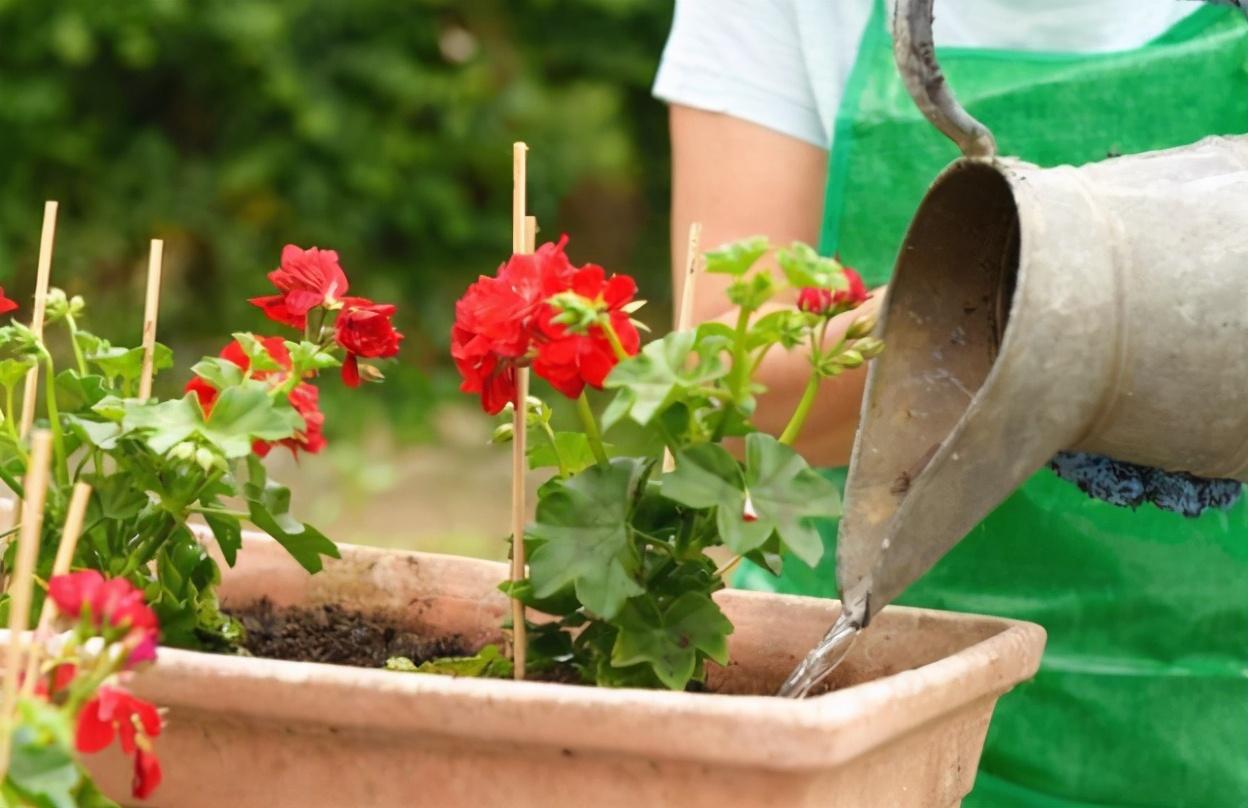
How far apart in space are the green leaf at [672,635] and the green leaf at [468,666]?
0.10m

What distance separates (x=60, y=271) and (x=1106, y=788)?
136 inches

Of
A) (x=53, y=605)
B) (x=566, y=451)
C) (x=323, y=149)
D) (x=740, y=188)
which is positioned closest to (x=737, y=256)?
(x=566, y=451)

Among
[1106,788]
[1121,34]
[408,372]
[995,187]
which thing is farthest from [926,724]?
[408,372]

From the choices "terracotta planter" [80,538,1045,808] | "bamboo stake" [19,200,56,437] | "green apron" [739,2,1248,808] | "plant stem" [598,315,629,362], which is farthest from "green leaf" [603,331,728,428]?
"green apron" [739,2,1248,808]

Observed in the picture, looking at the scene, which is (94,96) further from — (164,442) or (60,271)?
(164,442)

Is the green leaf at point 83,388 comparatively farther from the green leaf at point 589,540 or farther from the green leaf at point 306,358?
the green leaf at point 589,540

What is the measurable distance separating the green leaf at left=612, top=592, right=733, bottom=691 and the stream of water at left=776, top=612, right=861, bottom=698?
0.16ft

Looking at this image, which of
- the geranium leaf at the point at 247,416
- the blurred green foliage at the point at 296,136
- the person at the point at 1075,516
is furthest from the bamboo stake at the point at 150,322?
the blurred green foliage at the point at 296,136

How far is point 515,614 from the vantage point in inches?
33.9

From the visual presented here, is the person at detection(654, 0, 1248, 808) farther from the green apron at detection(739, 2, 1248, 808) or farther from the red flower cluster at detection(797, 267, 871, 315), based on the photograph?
the red flower cluster at detection(797, 267, 871, 315)

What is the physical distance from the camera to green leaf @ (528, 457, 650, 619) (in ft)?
2.65

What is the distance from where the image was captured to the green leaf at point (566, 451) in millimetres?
935

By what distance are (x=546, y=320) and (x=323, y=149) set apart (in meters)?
3.42

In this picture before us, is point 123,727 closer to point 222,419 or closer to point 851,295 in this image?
point 222,419
